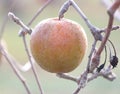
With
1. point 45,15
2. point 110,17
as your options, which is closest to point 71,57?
point 110,17

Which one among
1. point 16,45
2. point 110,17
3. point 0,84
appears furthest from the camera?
point 16,45

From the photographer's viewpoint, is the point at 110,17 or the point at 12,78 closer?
the point at 110,17

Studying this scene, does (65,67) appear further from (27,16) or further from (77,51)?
(27,16)

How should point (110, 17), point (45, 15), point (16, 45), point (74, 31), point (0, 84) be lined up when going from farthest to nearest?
point (45, 15), point (16, 45), point (0, 84), point (74, 31), point (110, 17)

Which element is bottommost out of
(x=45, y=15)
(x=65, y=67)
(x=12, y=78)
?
(x=45, y=15)

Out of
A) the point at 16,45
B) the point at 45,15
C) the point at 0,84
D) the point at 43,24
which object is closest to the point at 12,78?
the point at 0,84

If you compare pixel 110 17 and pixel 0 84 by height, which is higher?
pixel 110 17

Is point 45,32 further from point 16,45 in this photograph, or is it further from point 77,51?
point 16,45
